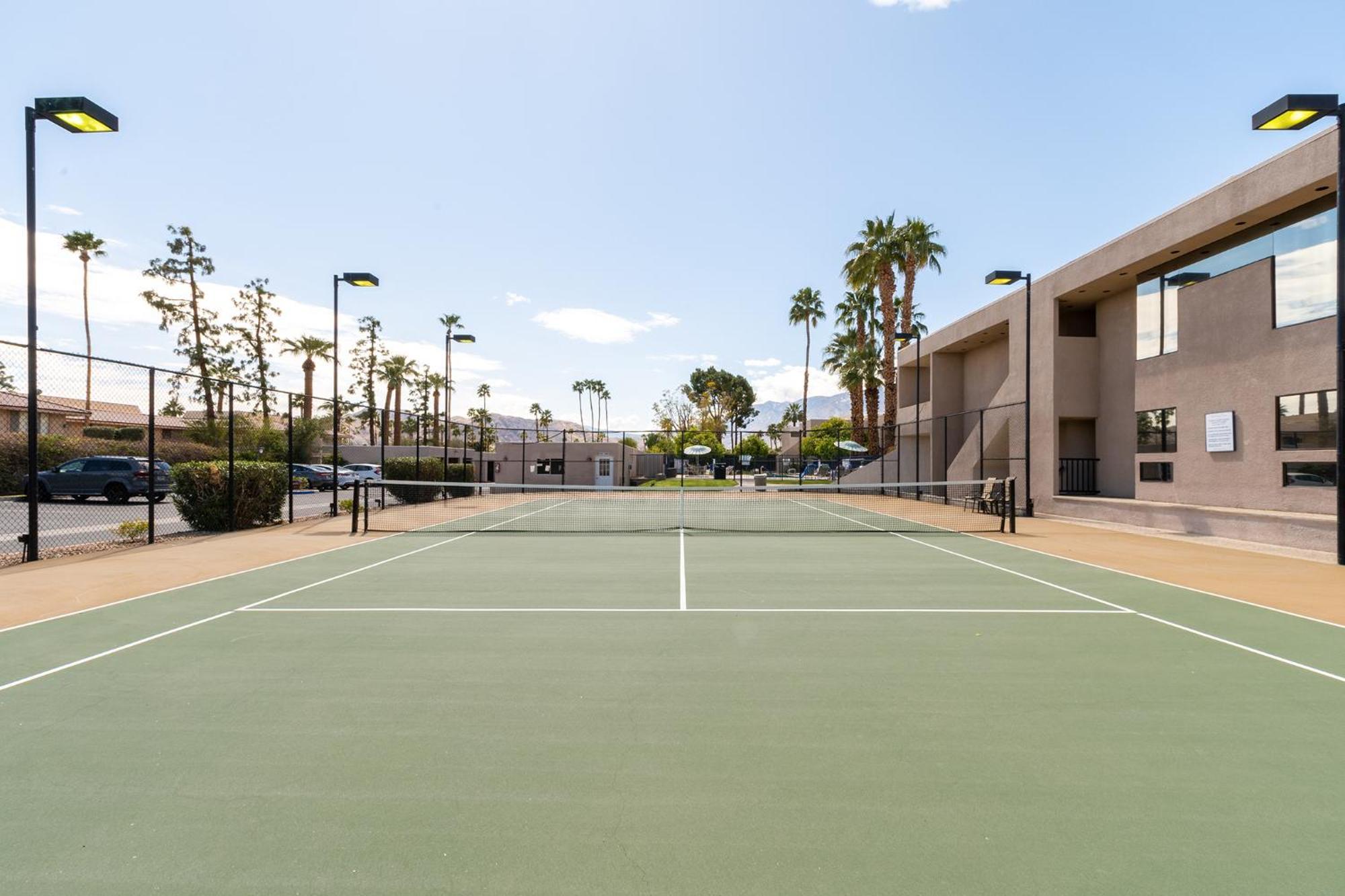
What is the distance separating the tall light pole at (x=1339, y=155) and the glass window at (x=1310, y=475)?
2.26m

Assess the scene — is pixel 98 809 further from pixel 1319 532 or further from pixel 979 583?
pixel 1319 532

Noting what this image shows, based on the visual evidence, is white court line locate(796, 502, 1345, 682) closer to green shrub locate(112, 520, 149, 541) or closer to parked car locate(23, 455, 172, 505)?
green shrub locate(112, 520, 149, 541)

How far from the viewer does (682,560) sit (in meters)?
12.3

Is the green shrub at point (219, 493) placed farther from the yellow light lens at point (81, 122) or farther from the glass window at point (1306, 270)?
the glass window at point (1306, 270)

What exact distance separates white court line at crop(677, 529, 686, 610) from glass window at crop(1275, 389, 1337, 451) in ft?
41.0

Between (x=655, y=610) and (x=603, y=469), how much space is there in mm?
36459

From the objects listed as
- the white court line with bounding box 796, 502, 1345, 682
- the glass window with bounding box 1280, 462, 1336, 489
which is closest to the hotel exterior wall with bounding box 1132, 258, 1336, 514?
the glass window with bounding box 1280, 462, 1336, 489

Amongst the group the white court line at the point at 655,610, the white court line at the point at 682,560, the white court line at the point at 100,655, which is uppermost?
the white court line at the point at 100,655

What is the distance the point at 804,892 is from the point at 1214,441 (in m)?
17.8

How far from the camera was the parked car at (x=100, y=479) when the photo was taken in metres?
24.6

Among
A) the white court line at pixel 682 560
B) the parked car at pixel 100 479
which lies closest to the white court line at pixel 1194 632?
the white court line at pixel 682 560

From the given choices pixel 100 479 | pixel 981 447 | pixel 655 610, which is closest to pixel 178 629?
pixel 655 610

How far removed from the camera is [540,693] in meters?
5.19

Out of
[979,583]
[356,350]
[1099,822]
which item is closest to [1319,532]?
[979,583]
